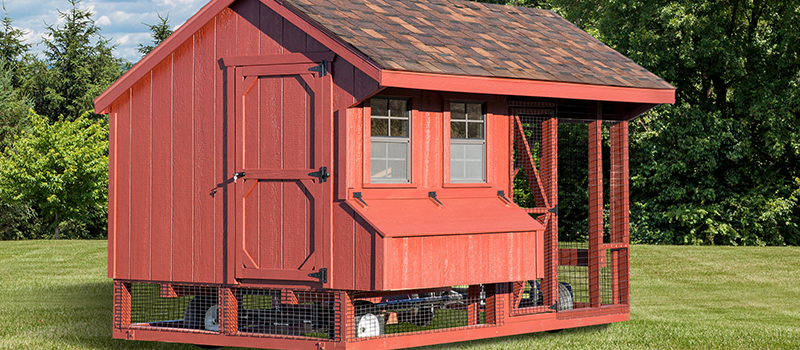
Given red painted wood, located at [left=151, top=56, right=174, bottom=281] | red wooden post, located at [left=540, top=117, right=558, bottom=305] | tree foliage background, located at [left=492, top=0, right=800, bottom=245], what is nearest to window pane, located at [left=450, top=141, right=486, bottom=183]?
red wooden post, located at [left=540, top=117, right=558, bottom=305]

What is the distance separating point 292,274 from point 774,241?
23.0 metres

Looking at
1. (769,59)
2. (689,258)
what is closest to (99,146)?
(689,258)

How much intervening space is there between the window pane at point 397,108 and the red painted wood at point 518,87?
0.68 m

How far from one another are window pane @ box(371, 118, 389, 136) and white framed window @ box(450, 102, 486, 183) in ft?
3.14

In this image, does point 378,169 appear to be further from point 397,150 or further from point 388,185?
point 397,150

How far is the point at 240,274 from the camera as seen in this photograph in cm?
974

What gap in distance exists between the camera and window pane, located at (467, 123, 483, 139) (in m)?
10.3

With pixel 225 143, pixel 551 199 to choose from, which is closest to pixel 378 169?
pixel 225 143

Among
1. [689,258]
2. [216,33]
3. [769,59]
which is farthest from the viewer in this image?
[769,59]

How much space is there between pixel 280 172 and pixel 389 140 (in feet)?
4.31

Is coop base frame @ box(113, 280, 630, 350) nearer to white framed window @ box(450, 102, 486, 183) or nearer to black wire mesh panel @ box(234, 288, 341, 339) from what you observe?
black wire mesh panel @ box(234, 288, 341, 339)

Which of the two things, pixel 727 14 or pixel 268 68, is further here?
pixel 727 14

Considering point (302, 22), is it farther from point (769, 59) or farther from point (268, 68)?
point (769, 59)

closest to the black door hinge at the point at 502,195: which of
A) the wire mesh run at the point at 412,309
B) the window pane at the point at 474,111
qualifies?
the window pane at the point at 474,111
